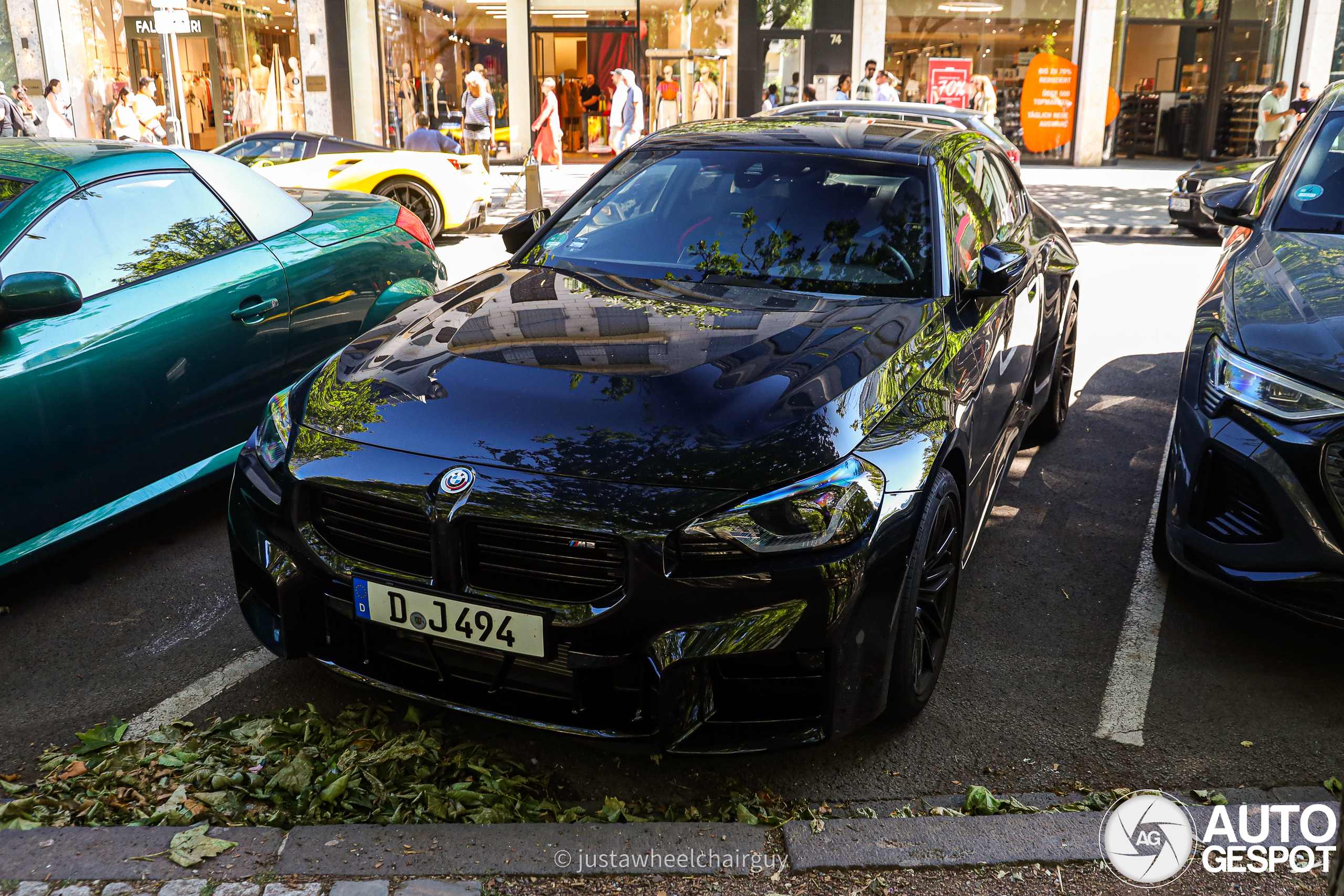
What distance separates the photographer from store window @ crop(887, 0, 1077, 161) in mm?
22938

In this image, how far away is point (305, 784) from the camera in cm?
280

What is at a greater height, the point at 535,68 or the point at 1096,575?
the point at 535,68

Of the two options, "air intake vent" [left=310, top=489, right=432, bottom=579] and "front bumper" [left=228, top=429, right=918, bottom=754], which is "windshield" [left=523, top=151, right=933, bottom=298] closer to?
"front bumper" [left=228, top=429, right=918, bottom=754]

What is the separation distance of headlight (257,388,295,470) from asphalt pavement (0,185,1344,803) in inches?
28.2

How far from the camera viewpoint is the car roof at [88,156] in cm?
411

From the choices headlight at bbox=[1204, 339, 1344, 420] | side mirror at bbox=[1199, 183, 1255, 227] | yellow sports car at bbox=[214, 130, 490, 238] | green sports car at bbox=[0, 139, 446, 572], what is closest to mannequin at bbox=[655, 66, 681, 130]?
yellow sports car at bbox=[214, 130, 490, 238]

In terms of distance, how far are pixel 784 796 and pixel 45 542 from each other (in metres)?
2.57

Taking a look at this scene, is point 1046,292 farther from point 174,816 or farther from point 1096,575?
point 174,816

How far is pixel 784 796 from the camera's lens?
9.57 feet

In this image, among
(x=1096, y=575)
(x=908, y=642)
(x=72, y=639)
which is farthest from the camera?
(x=1096, y=575)

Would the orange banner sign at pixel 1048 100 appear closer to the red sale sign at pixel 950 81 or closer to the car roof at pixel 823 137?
the red sale sign at pixel 950 81

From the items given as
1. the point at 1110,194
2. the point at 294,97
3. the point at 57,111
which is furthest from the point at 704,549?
the point at 294,97

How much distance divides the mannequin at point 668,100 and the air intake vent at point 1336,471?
20.9 m

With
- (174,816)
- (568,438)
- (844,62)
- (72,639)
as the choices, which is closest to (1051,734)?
(568,438)
